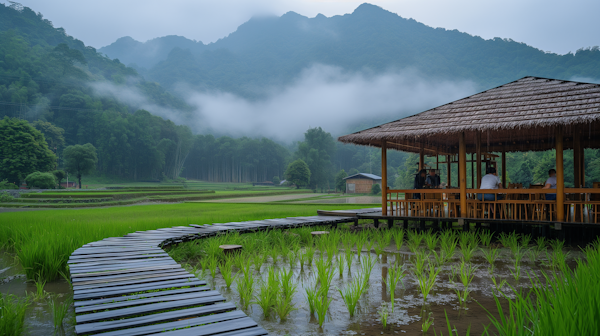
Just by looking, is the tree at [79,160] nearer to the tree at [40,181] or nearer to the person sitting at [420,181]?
the tree at [40,181]

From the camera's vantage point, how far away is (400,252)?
7.55m

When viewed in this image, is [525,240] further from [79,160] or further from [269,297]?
[79,160]

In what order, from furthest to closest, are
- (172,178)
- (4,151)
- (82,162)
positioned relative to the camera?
(172,178), (82,162), (4,151)

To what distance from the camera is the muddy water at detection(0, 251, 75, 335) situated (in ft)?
11.8

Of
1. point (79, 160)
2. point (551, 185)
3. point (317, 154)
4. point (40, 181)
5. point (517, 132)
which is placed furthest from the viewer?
point (317, 154)

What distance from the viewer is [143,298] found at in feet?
11.2

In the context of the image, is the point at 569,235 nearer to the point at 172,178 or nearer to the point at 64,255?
the point at 64,255

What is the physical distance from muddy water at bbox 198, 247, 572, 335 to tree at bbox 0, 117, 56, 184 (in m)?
43.7

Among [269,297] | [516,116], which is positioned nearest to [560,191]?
[516,116]

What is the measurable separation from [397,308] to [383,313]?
36cm

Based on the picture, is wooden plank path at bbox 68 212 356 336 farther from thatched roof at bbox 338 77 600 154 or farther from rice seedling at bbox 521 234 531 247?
thatched roof at bbox 338 77 600 154

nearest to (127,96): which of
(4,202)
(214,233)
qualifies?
(4,202)

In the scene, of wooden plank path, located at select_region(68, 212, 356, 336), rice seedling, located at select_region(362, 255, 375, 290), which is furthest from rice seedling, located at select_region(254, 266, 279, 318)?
rice seedling, located at select_region(362, 255, 375, 290)

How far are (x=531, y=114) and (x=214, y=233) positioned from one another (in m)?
7.56
